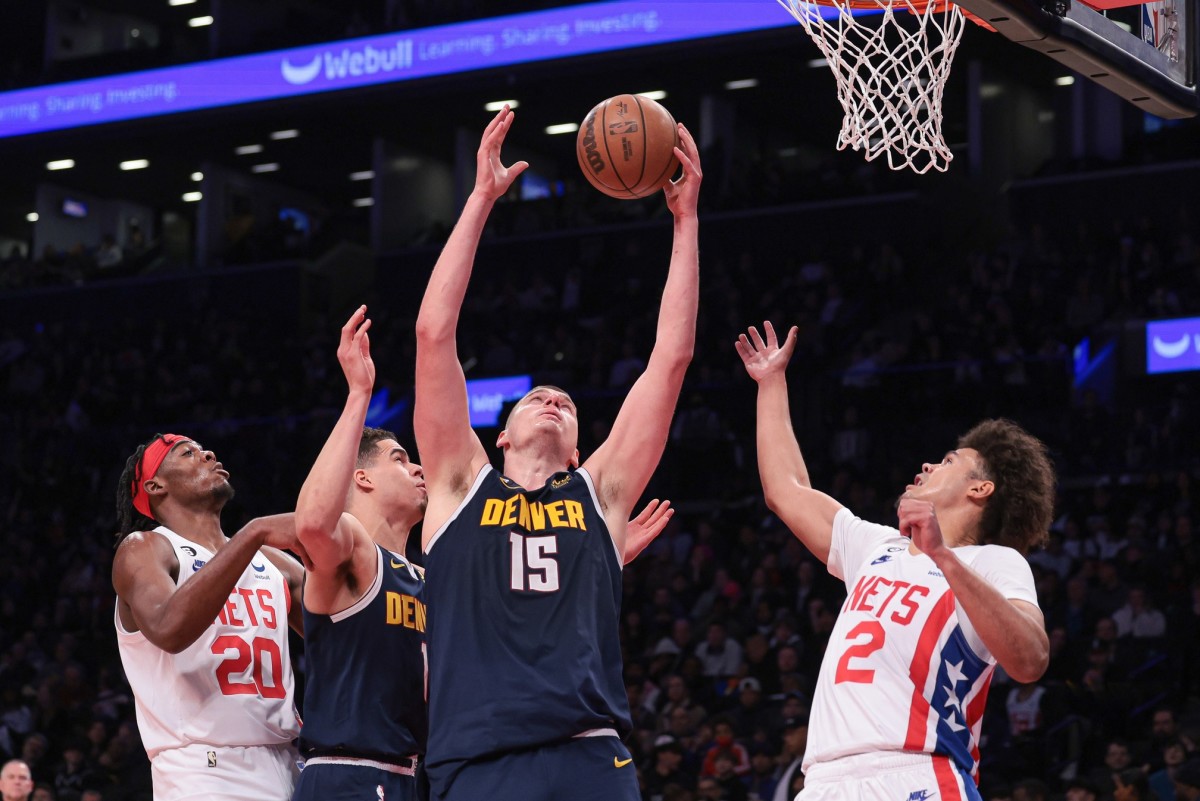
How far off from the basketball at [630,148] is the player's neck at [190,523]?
1.75m

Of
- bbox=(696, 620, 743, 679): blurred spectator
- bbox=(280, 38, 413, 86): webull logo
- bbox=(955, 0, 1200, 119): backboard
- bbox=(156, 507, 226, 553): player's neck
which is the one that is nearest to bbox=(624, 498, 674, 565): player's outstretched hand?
bbox=(156, 507, 226, 553): player's neck

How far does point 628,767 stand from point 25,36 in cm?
2886

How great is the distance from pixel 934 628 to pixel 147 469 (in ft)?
8.84

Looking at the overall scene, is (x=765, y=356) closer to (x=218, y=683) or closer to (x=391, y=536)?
(x=391, y=536)

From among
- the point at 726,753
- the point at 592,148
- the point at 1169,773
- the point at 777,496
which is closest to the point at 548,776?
the point at 777,496

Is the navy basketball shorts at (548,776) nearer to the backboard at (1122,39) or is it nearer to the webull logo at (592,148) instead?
the webull logo at (592,148)

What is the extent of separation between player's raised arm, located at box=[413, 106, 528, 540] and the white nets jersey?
1088mm

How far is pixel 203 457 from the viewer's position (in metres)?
5.33

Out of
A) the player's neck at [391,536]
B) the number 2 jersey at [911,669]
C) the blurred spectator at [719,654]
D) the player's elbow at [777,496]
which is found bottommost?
the blurred spectator at [719,654]

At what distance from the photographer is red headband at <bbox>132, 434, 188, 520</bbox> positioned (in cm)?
529

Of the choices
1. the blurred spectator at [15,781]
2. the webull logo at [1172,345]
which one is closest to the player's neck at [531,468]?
the blurred spectator at [15,781]

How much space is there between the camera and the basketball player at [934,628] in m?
4.05

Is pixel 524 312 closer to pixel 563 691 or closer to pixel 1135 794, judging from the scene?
pixel 1135 794

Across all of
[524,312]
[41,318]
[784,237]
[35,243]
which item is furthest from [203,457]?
[35,243]
